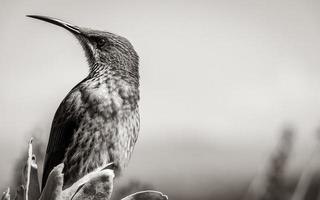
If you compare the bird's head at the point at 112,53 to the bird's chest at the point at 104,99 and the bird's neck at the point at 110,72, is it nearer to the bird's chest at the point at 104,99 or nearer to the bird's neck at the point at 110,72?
the bird's neck at the point at 110,72

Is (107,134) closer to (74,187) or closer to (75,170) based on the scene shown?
(75,170)

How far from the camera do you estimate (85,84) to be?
2.91 metres

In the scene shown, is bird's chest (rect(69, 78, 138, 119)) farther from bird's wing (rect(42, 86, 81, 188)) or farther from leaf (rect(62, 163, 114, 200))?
leaf (rect(62, 163, 114, 200))

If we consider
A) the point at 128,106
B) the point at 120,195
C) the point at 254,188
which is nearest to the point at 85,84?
the point at 128,106

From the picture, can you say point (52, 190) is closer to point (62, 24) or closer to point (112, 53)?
point (62, 24)

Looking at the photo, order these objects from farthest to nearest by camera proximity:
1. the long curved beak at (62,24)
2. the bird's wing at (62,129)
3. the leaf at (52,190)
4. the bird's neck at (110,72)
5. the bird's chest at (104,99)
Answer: the bird's neck at (110,72) < the bird's chest at (104,99) < the bird's wing at (62,129) < the long curved beak at (62,24) < the leaf at (52,190)

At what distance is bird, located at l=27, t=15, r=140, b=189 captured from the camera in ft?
8.59

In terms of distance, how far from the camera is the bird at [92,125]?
2.62 meters

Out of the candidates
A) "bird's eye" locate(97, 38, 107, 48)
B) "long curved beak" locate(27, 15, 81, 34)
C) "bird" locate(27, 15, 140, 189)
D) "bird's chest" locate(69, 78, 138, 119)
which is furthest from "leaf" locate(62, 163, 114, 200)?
"bird's eye" locate(97, 38, 107, 48)

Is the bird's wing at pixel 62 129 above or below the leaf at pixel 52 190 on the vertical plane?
below

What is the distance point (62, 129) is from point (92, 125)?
0.61 ft

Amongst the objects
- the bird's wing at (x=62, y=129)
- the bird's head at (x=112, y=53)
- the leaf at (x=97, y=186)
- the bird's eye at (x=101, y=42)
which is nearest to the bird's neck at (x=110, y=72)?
the bird's head at (x=112, y=53)

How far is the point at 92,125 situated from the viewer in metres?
2.65

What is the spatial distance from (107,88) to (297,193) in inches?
54.9
